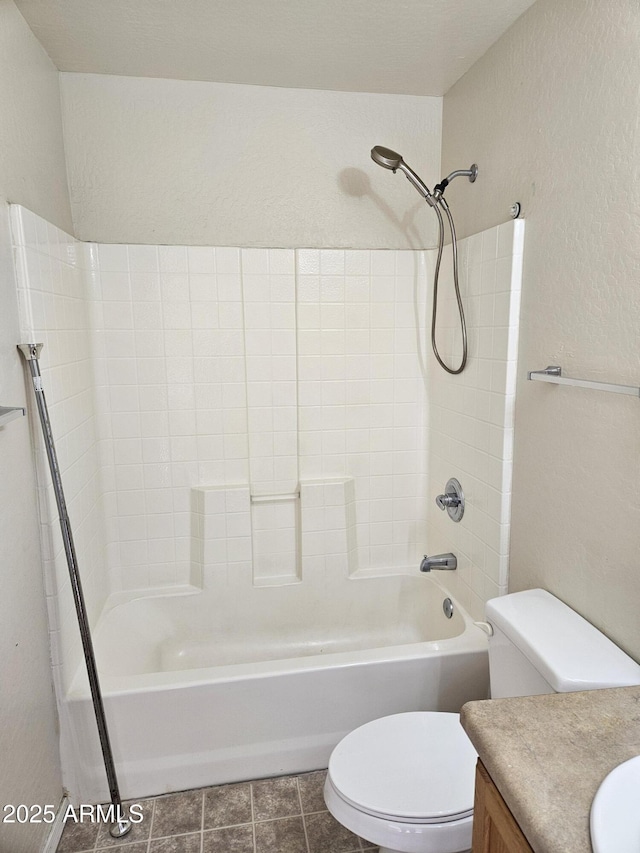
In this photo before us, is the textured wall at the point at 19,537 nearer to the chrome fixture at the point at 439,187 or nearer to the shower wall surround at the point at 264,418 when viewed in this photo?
the shower wall surround at the point at 264,418

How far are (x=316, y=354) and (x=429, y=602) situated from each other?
1.19 m

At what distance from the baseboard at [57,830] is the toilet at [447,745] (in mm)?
897

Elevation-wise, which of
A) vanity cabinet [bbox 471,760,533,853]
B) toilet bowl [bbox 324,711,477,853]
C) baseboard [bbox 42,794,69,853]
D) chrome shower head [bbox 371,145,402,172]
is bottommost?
baseboard [bbox 42,794,69,853]

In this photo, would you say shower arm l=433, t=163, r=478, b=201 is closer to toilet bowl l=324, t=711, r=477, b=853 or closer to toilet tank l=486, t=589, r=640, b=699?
toilet tank l=486, t=589, r=640, b=699

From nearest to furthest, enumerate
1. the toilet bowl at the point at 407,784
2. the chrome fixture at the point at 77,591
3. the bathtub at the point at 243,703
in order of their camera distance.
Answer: the toilet bowl at the point at 407,784 → the chrome fixture at the point at 77,591 → the bathtub at the point at 243,703

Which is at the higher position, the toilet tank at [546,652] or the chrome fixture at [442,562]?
the toilet tank at [546,652]

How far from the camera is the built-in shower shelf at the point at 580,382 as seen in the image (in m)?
1.13

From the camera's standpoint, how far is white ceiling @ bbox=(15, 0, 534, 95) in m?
1.60

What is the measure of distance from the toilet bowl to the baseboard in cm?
89

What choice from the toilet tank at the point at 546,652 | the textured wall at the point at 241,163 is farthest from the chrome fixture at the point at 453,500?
the textured wall at the point at 241,163

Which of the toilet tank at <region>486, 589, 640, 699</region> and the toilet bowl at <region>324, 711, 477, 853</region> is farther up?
the toilet tank at <region>486, 589, 640, 699</region>

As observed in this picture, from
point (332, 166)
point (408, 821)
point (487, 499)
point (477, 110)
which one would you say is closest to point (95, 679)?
point (408, 821)

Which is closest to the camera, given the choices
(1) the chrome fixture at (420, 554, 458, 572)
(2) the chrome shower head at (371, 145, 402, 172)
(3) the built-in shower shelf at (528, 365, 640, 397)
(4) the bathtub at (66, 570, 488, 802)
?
(3) the built-in shower shelf at (528, 365, 640, 397)

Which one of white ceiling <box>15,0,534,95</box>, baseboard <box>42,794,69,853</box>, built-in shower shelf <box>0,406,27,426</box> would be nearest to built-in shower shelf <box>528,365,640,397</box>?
white ceiling <box>15,0,534,95</box>
